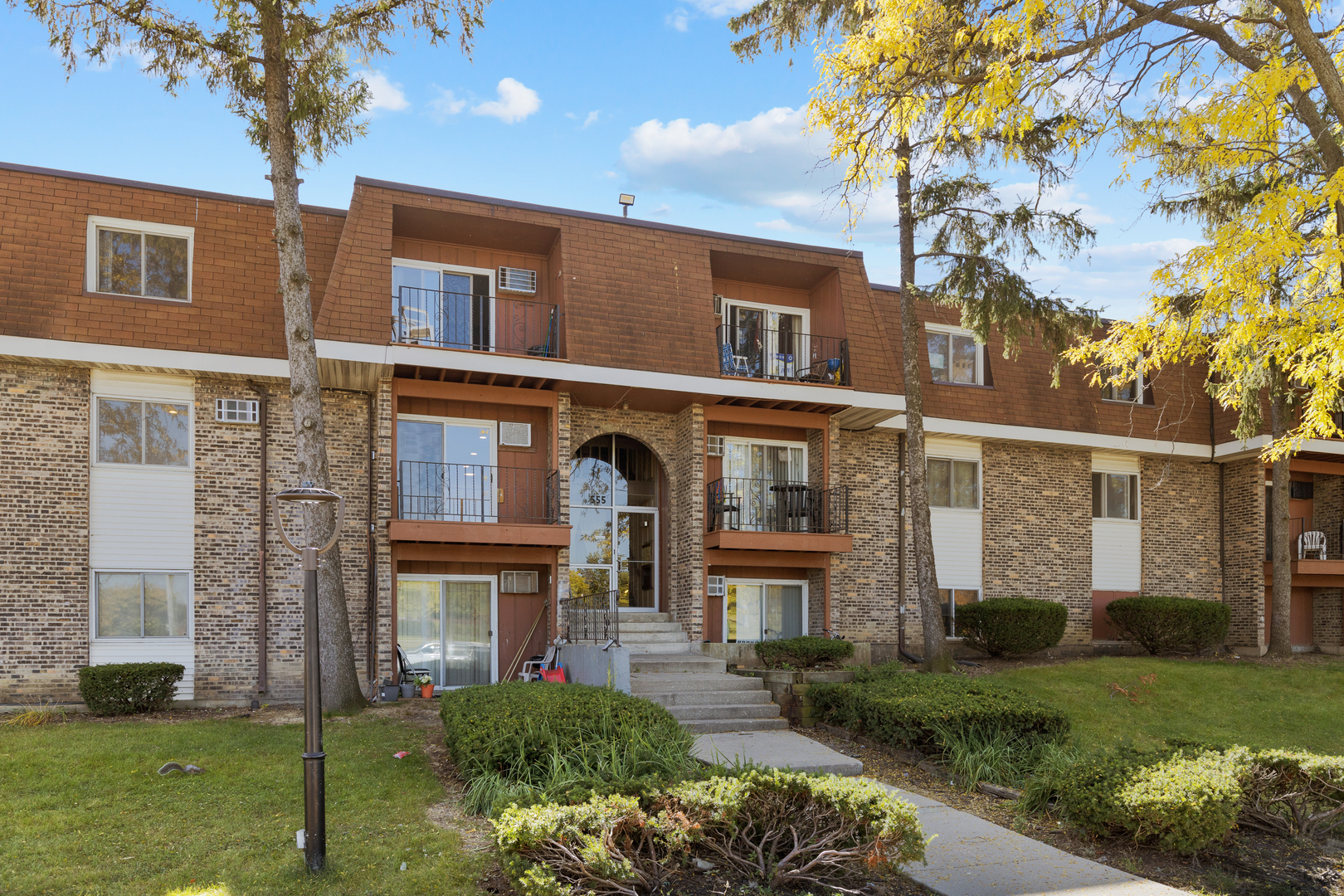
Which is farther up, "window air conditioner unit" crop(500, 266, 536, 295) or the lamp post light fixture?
"window air conditioner unit" crop(500, 266, 536, 295)

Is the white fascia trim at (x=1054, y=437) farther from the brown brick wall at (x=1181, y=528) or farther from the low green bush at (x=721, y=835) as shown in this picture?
the low green bush at (x=721, y=835)

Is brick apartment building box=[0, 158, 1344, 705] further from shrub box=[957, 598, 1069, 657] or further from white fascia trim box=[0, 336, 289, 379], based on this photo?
shrub box=[957, 598, 1069, 657]

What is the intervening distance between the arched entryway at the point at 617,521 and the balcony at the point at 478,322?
197cm

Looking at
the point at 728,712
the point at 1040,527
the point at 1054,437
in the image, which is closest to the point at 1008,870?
the point at 728,712

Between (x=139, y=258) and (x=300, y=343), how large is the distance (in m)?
3.31

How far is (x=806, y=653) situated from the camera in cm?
1312

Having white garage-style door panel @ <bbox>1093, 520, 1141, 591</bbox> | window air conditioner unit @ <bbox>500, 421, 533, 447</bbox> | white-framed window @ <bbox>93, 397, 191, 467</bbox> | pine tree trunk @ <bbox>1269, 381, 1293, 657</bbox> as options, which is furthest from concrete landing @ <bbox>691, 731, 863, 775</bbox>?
pine tree trunk @ <bbox>1269, 381, 1293, 657</bbox>

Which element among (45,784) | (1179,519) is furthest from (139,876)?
(1179,519)

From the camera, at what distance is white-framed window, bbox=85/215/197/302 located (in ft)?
42.8

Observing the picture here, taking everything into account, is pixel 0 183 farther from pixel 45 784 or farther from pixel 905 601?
pixel 905 601

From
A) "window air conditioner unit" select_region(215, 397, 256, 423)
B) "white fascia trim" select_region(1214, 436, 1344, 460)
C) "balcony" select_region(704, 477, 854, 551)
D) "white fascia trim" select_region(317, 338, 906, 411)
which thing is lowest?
"balcony" select_region(704, 477, 854, 551)

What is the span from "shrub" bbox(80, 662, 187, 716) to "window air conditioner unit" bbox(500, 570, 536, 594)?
451 centimetres

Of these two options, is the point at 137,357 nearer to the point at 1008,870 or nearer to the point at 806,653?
the point at 806,653

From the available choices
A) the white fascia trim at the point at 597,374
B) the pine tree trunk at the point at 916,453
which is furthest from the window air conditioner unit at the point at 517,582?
the pine tree trunk at the point at 916,453
